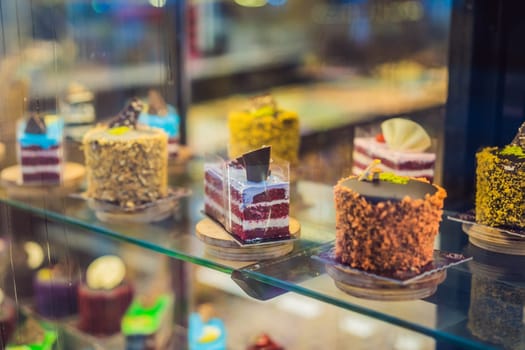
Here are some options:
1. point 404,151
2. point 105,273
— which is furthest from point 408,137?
point 105,273

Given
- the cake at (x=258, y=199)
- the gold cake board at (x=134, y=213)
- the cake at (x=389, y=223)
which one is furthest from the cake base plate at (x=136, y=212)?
the cake at (x=389, y=223)

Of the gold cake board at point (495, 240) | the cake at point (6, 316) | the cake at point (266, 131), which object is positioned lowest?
the cake at point (6, 316)

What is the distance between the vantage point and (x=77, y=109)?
2.14 metres

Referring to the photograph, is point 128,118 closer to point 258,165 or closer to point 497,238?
point 258,165

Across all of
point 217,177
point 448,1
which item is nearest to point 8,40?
point 217,177

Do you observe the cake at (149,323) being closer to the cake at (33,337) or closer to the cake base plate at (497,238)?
the cake at (33,337)

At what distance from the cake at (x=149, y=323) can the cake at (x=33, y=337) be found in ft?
0.90

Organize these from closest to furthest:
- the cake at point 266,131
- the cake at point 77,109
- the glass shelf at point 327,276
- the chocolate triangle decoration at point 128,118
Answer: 1. the glass shelf at point 327,276
2. the chocolate triangle decoration at point 128,118
3. the cake at point 266,131
4. the cake at point 77,109

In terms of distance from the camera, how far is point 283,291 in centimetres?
123

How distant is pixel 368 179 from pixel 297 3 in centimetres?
166

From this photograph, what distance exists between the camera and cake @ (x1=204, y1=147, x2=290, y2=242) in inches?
52.5

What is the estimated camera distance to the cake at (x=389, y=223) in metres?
1.14

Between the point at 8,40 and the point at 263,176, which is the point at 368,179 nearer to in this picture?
the point at 263,176

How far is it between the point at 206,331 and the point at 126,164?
0.64 m
